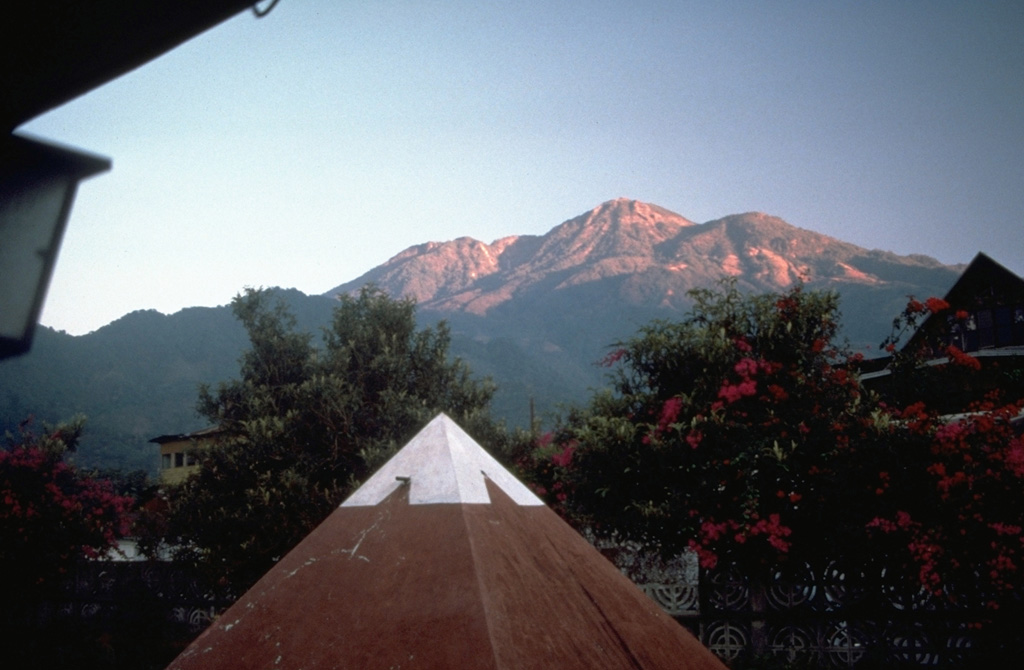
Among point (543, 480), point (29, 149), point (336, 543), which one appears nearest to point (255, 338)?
point (543, 480)

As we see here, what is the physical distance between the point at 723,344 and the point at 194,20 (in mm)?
10426

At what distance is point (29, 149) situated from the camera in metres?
1.45

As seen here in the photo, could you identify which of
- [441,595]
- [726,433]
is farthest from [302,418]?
[441,595]

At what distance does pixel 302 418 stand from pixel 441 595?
10226mm

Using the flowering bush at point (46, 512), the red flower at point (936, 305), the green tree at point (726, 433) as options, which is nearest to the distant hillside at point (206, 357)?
the green tree at point (726, 433)

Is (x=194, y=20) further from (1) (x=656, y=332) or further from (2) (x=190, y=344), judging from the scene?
(2) (x=190, y=344)

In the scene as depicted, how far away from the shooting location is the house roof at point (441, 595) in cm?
331

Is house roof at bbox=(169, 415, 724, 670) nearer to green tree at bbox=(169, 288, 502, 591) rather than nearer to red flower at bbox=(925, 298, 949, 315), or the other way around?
green tree at bbox=(169, 288, 502, 591)

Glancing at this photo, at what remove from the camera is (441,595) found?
3.49 metres

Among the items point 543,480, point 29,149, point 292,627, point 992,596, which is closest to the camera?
point 29,149

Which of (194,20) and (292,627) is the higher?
(194,20)

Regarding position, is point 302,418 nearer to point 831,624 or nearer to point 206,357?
point 831,624

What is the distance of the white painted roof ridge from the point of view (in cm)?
424

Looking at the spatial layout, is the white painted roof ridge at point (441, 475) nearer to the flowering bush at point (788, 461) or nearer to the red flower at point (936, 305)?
the flowering bush at point (788, 461)
